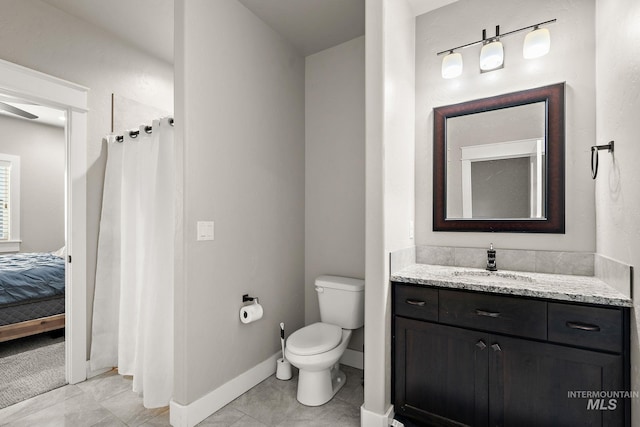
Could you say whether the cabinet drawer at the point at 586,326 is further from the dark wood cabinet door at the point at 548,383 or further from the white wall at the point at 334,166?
the white wall at the point at 334,166

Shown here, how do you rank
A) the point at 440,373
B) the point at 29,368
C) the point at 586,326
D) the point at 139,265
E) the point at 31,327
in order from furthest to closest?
the point at 31,327 → the point at 29,368 → the point at 139,265 → the point at 440,373 → the point at 586,326

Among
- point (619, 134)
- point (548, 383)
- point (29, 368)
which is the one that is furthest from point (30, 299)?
point (619, 134)

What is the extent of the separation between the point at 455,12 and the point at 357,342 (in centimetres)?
266

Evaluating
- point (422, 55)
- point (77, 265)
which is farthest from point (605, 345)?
point (77, 265)

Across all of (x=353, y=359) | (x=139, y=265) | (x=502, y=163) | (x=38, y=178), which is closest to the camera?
(x=502, y=163)

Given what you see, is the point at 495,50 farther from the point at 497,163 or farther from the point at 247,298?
the point at 247,298

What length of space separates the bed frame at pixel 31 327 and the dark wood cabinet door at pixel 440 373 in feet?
11.1

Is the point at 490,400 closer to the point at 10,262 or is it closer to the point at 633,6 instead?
the point at 633,6

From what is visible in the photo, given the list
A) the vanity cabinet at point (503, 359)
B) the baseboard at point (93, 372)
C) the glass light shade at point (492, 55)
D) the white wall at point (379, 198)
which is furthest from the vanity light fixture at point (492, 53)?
the baseboard at point (93, 372)

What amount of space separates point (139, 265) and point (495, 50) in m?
2.84

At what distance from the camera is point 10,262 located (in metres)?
3.70

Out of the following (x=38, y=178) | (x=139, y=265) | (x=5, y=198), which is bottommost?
(x=139, y=265)

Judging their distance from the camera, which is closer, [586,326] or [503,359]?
[586,326]

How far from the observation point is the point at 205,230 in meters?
1.96
